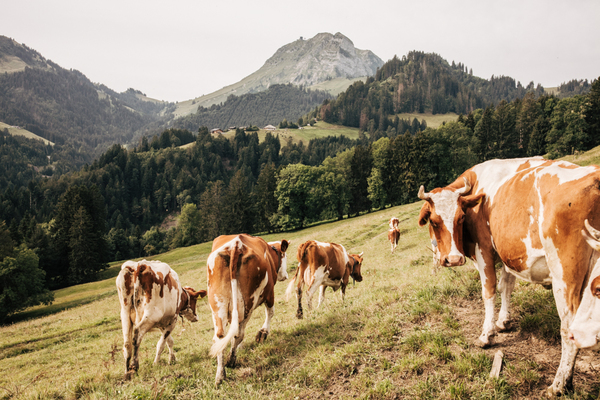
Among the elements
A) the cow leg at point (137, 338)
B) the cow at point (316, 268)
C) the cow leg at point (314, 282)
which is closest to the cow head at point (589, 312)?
the cow at point (316, 268)

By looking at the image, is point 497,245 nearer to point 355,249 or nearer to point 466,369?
point 466,369

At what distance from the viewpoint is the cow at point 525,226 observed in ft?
11.9

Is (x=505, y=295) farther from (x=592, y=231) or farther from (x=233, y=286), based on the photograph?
(x=233, y=286)

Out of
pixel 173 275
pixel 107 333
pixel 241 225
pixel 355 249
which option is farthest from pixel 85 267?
pixel 173 275

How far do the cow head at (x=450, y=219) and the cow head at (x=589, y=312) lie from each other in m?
Answer: 1.63

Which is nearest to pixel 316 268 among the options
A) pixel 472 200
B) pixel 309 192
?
pixel 472 200

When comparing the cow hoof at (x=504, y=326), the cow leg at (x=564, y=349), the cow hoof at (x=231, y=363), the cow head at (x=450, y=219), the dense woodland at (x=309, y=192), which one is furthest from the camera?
the dense woodland at (x=309, y=192)

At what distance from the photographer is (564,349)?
149 inches

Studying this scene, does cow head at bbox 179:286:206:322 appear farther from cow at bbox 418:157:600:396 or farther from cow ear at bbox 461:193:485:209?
cow ear at bbox 461:193:485:209

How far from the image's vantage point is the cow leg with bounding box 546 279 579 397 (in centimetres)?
368

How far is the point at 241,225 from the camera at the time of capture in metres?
78.2

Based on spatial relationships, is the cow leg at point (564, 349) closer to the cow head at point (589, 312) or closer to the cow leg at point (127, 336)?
the cow head at point (589, 312)

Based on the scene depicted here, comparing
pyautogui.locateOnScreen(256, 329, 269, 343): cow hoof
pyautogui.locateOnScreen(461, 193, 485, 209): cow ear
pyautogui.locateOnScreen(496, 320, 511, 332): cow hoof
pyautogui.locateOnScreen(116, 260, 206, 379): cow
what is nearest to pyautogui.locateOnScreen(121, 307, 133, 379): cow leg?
pyautogui.locateOnScreen(116, 260, 206, 379): cow

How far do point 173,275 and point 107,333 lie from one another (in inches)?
412
